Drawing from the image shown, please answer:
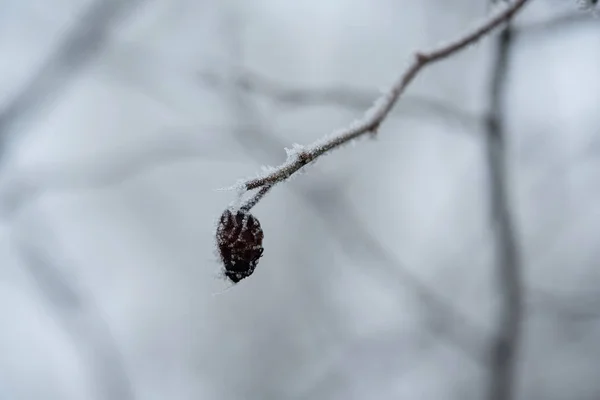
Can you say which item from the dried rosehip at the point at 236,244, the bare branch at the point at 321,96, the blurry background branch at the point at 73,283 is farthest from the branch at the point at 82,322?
the dried rosehip at the point at 236,244

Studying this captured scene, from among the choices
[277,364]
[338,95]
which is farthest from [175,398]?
[338,95]

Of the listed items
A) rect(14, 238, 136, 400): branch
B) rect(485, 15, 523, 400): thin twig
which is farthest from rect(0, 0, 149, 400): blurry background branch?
rect(485, 15, 523, 400): thin twig

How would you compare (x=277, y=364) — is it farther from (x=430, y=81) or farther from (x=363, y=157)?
(x=430, y=81)

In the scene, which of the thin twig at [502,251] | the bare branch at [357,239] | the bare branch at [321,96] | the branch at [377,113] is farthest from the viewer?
the bare branch at [357,239]

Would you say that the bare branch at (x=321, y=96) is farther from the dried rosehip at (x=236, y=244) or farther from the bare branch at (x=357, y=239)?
the dried rosehip at (x=236, y=244)

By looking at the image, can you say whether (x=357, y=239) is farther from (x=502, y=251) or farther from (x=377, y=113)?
(x=377, y=113)
